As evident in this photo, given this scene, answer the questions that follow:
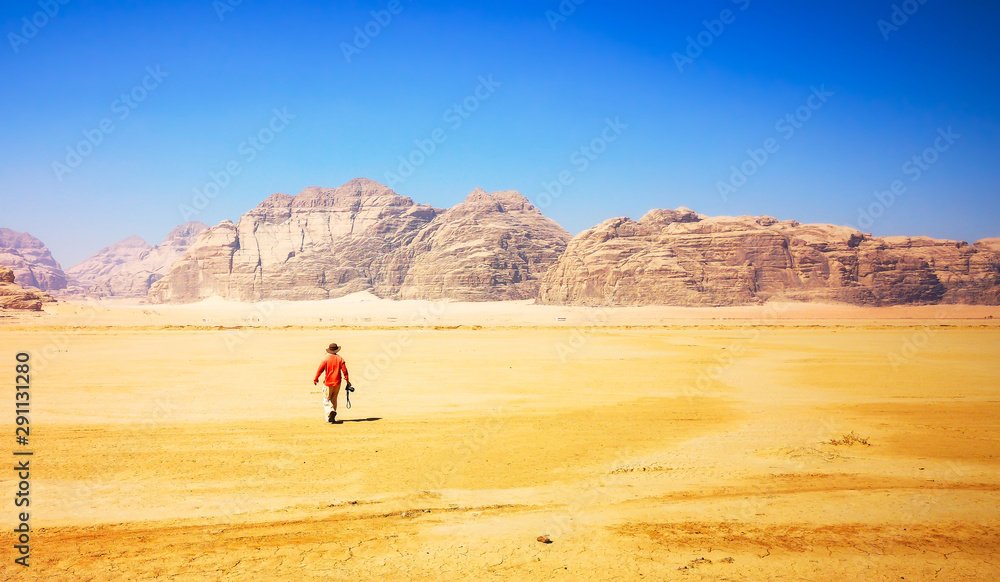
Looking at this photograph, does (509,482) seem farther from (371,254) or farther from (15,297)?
A: (371,254)

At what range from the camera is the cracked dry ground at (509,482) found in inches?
183

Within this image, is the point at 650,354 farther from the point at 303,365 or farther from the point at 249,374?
the point at 249,374

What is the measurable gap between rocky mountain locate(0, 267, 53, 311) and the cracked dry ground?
47.0 metres

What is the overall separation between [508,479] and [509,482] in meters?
0.11

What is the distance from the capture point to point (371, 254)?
17238 cm

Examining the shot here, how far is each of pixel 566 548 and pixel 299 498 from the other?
3.19 m

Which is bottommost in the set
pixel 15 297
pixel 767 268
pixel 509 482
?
pixel 509 482

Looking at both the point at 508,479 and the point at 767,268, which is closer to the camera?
the point at 508,479

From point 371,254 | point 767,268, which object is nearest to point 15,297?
point 767,268

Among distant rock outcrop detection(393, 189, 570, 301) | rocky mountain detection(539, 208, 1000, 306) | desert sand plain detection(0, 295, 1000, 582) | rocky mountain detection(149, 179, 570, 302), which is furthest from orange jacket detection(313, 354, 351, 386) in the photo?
rocky mountain detection(149, 179, 570, 302)

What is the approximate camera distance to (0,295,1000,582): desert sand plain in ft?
15.3

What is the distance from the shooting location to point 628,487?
21.6 ft

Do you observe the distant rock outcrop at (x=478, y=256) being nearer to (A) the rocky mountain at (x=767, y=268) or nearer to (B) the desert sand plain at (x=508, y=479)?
(A) the rocky mountain at (x=767, y=268)

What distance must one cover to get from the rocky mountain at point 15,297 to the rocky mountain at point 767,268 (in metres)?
76.4
